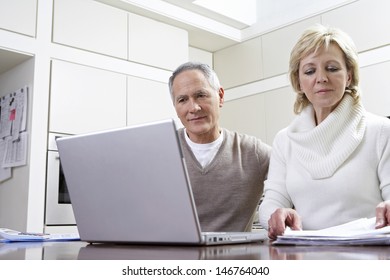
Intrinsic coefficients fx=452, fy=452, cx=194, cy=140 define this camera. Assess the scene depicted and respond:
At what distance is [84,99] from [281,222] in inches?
79.5

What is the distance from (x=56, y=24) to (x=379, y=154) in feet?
6.98

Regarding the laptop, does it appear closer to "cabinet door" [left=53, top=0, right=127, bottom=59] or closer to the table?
the table

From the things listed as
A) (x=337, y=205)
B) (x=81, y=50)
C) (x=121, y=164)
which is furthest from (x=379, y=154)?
(x=81, y=50)

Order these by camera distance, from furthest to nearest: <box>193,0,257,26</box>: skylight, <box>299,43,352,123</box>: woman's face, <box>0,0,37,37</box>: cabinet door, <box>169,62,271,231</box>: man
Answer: <box>193,0,257,26</box>: skylight
<box>0,0,37,37</box>: cabinet door
<box>169,62,271,231</box>: man
<box>299,43,352,123</box>: woman's face

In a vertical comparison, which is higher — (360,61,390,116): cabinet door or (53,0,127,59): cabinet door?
(53,0,127,59): cabinet door

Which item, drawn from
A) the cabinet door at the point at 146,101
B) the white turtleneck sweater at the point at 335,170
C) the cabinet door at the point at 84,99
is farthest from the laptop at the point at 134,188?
the cabinet door at the point at 146,101

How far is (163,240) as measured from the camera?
811mm

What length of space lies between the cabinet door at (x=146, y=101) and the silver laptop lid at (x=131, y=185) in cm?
209

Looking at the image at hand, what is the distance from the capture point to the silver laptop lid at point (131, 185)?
76cm

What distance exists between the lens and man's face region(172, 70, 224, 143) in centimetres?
161

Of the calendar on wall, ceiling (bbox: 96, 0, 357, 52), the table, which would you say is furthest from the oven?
the table

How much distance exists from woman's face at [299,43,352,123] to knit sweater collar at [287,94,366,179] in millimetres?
40

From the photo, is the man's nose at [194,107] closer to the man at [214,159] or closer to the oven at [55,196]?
the man at [214,159]
